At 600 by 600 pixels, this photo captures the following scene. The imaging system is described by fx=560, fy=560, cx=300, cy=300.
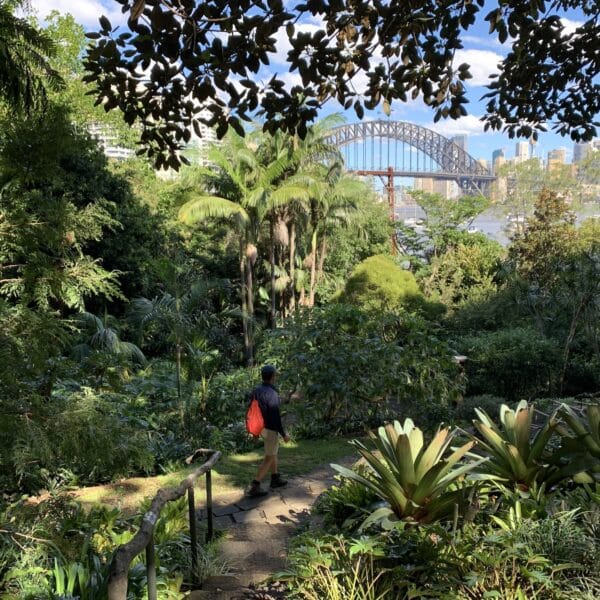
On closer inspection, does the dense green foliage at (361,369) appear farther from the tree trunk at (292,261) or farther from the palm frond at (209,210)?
the tree trunk at (292,261)

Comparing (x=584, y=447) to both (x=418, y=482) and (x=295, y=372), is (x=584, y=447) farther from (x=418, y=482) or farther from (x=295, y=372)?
(x=295, y=372)

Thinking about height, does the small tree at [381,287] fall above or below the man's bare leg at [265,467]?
above

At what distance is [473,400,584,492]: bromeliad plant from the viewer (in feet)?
12.3

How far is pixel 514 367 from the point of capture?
14367 mm

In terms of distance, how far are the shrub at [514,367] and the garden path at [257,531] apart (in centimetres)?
875

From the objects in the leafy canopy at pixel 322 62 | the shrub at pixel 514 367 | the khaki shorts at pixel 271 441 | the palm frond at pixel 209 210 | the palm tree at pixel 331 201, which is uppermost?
the palm tree at pixel 331 201

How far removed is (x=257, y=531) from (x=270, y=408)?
1.38 metres

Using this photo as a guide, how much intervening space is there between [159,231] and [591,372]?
14.2 meters

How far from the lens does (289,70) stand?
10.4ft

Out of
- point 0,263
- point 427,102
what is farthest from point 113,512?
point 427,102

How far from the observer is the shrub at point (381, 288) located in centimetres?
1811

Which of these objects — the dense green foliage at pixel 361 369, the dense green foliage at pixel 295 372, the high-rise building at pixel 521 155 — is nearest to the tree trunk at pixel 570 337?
the dense green foliage at pixel 295 372

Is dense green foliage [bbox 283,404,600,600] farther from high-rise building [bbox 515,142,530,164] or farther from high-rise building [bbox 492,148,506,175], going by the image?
high-rise building [bbox 492,148,506,175]

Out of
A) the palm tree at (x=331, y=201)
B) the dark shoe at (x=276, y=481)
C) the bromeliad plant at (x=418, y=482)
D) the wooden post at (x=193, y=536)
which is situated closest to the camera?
the bromeliad plant at (x=418, y=482)
